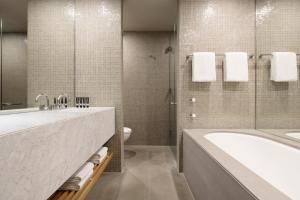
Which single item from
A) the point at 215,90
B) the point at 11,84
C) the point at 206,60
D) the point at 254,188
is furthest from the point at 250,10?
the point at 11,84

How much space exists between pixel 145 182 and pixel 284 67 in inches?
74.0

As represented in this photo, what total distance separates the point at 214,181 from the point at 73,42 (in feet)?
7.03

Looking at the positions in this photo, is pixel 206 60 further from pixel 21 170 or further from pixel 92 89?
pixel 21 170

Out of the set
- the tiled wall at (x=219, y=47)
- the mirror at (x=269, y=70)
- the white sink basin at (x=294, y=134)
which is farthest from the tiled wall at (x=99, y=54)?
the white sink basin at (x=294, y=134)

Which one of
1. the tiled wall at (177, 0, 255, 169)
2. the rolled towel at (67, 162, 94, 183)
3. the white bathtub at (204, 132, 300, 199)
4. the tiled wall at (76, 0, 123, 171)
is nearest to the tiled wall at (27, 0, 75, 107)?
the tiled wall at (76, 0, 123, 171)

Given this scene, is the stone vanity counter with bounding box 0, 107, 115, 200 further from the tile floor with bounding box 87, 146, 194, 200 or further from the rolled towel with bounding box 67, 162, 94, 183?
the tile floor with bounding box 87, 146, 194, 200

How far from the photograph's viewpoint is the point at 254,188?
76cm

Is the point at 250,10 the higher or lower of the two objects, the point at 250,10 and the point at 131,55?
the higher

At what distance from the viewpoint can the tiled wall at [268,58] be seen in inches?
73.5

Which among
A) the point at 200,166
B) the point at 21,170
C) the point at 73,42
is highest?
the point at 73,42

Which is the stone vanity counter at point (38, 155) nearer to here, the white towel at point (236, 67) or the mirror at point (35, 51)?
the mirror at point (35, 51)

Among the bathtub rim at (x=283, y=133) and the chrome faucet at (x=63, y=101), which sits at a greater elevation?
the chrome faucet at (x=63, y=101)

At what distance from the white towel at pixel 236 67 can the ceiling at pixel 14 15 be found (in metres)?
2.04

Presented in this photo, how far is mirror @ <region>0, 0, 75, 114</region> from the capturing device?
1.30m
